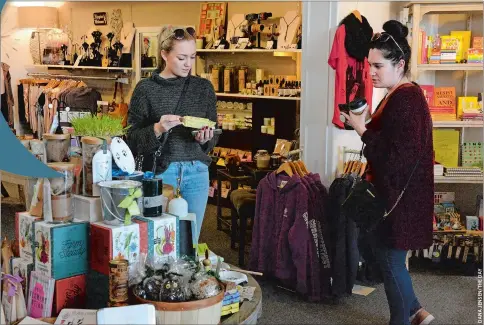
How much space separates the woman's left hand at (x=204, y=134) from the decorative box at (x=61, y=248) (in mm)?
976

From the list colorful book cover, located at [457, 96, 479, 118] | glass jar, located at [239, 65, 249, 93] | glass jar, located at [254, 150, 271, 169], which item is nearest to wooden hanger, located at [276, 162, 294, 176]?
glass jar, located at [254, 150, 271, 169]

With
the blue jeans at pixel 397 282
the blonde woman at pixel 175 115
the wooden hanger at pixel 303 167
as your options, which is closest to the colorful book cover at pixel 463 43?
the wooden hanger at pixel 303 167

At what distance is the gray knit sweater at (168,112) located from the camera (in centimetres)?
325

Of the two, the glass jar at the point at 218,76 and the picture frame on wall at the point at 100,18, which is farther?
the picture frame on wall at the point at 100,18

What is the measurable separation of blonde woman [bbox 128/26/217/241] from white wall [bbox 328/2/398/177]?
4.78 feet

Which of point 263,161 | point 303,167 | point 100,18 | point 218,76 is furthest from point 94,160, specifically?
point 100,18

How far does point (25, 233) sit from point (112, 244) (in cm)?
40

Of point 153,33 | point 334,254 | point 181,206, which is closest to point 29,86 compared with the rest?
point 153,33

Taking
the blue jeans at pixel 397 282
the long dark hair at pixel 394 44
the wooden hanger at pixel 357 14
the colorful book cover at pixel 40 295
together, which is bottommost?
the blue jeans at pixel 397 282

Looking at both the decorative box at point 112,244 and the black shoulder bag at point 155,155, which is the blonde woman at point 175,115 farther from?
the decorative box at point 112,244

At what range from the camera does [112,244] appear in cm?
227

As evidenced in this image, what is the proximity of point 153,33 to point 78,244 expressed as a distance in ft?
17.6

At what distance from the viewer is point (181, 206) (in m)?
2.68

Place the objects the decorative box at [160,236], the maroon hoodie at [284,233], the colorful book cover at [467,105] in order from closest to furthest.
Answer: the decorative box at [160,236] → the maroon hoodie at [284,233] → the colorful book cover at [467,105]
